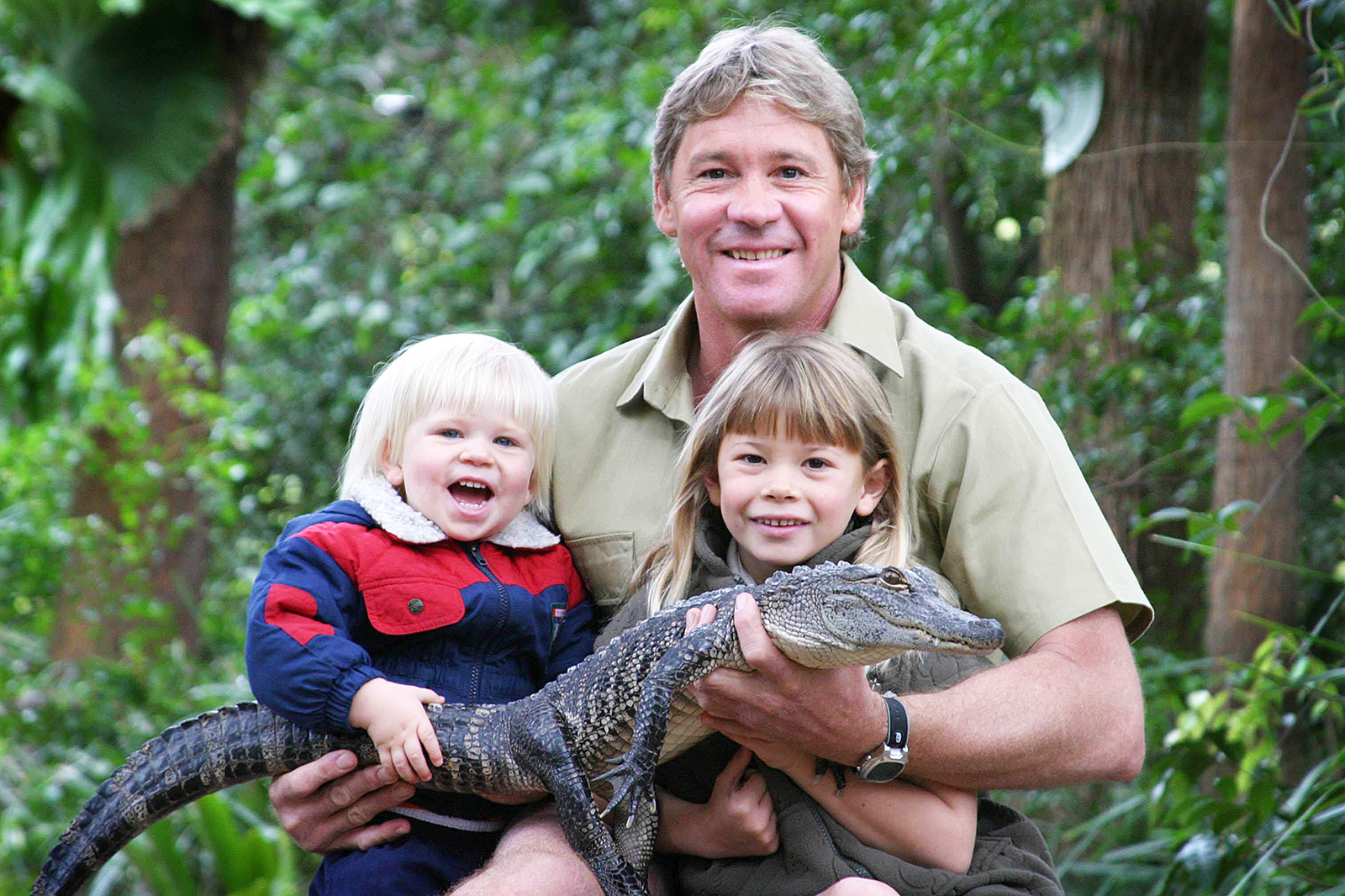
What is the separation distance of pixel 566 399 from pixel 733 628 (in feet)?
3.52

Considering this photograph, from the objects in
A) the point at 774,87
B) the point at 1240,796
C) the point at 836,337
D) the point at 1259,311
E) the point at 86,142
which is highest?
Result: the point at 86,142

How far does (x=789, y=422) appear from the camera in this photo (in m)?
2.34

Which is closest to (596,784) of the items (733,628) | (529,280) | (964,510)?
(733,628)

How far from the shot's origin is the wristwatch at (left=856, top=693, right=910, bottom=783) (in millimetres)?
2232

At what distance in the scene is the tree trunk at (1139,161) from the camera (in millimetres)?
5398

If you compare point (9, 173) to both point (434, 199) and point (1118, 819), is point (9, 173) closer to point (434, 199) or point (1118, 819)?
point (434, 199)

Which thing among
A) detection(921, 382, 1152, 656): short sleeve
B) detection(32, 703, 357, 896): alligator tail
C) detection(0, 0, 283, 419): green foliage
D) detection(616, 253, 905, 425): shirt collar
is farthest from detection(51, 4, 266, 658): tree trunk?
detection(921, 382, 1152, 656): short sleeve

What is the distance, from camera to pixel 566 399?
3107 millimetres

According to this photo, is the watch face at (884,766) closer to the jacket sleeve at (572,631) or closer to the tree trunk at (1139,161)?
the jacket sleeve at (572,631)

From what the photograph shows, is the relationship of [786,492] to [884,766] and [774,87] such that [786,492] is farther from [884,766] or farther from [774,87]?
[774,87]

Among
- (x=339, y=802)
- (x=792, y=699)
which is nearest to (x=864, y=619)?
(x=792, y=699)

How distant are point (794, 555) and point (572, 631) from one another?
63 cm

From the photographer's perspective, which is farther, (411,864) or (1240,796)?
(1240,796)

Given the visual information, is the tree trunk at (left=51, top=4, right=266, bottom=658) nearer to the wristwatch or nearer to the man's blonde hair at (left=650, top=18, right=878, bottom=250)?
the man's blonde hair at (left=650, top=18, right=878, bottom=250)
